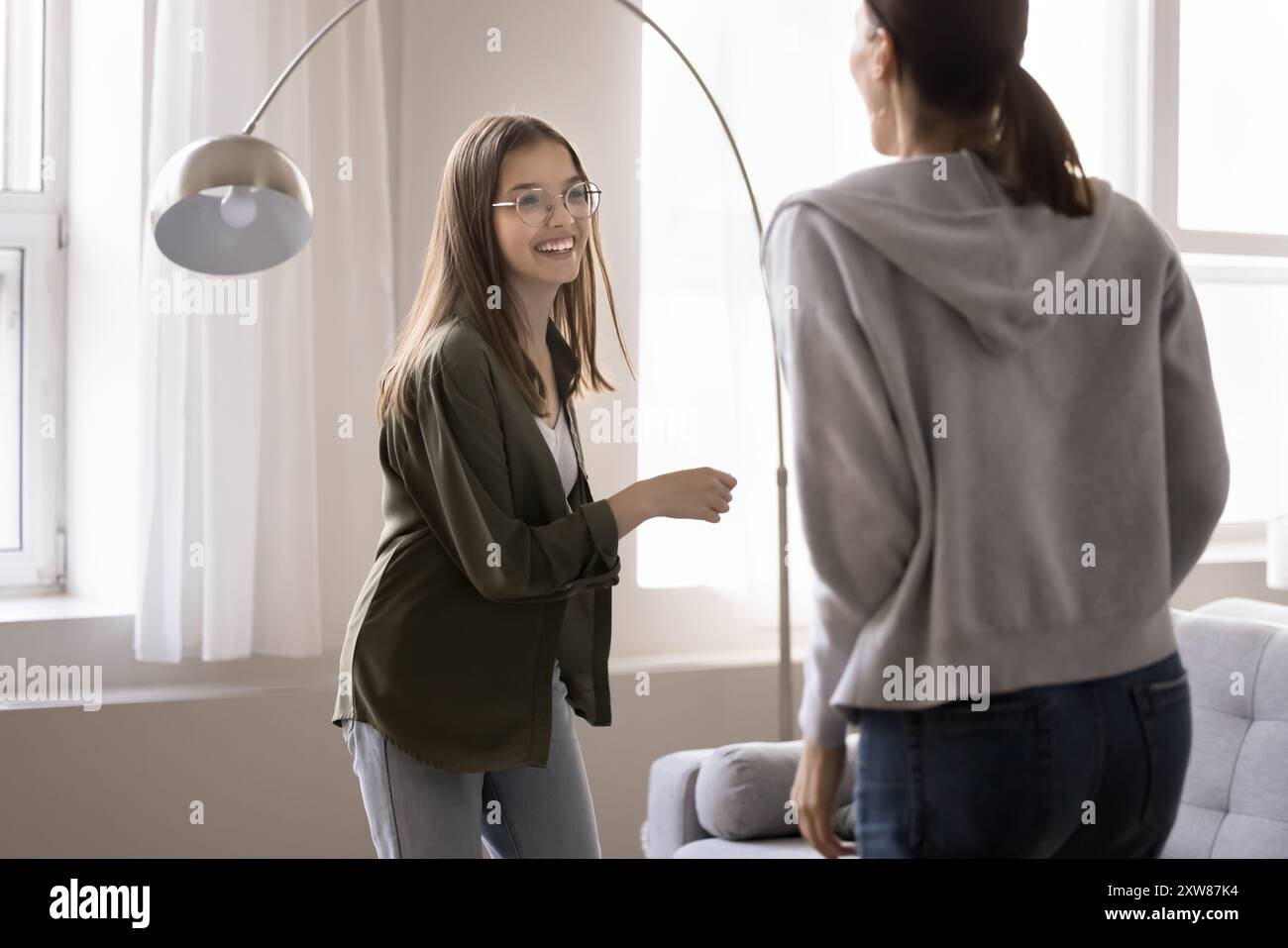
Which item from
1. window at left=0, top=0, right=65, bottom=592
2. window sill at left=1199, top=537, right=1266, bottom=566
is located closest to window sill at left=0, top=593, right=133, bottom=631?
window at left=0, top=0, right=65, bottom=592

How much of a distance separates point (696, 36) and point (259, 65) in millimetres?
1016

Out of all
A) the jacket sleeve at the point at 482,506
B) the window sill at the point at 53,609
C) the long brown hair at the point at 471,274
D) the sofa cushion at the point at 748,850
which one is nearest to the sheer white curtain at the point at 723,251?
the sofa cushion at the point at 748,850

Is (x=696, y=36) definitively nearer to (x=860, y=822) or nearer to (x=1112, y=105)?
(x=1112, y=105)

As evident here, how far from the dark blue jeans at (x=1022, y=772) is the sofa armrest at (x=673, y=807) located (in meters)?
1.45

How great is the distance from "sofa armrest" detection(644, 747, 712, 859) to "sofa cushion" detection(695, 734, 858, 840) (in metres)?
0.02

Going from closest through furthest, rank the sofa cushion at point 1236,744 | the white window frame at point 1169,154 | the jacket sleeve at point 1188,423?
the jacket sleeve at point 1188,423, the sofa cushion at point 1236,744, the white window frame at point 1169,154

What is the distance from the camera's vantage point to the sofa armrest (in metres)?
2.49

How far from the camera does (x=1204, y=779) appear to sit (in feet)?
7.70

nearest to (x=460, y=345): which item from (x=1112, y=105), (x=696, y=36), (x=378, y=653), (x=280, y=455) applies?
(x=378, y=653)

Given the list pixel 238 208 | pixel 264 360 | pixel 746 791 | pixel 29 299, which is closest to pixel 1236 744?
pixel 746 791

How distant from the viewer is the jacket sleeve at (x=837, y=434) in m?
1.03

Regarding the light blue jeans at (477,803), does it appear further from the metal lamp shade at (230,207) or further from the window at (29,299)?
the window at (29,299)

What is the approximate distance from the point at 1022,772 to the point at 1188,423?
36 centimetres

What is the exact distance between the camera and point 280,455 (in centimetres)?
276
